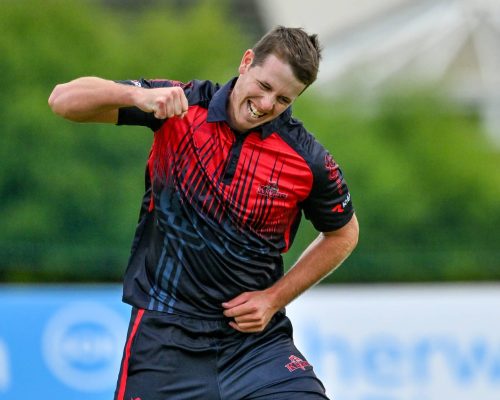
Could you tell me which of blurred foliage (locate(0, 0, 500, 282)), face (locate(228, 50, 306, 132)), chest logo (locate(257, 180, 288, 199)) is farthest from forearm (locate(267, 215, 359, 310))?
blurred foliage (locate(0, 0, 500, 282))

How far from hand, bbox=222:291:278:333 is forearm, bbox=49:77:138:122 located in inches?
41.0

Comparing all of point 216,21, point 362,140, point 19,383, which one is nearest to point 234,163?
point 19,383

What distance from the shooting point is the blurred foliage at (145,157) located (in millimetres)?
11648

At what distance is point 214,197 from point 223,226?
0.45 ft

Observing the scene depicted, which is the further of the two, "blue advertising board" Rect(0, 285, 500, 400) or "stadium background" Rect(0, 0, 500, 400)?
"stadium background" Rect(0, 0, 500, 400)

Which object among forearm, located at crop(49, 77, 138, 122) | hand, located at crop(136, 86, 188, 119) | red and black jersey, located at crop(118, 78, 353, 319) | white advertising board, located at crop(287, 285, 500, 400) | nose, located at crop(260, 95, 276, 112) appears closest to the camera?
hand, located at crop(136, 86, 188, 119)

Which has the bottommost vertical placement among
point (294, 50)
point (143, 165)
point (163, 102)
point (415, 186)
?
point (163, 102)

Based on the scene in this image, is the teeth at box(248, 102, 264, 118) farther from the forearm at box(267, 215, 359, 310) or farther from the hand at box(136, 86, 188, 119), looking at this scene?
the forearm at box(267, 215, 359, 310)

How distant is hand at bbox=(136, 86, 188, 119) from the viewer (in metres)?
4.30

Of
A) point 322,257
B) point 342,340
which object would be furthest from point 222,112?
point 342,340

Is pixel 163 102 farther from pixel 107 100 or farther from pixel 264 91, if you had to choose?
pixel 264 91

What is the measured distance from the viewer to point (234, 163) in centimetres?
489

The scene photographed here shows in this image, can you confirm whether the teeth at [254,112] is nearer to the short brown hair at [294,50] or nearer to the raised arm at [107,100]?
the short brown hair at [294,50]

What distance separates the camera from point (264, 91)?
4727 millimetres
